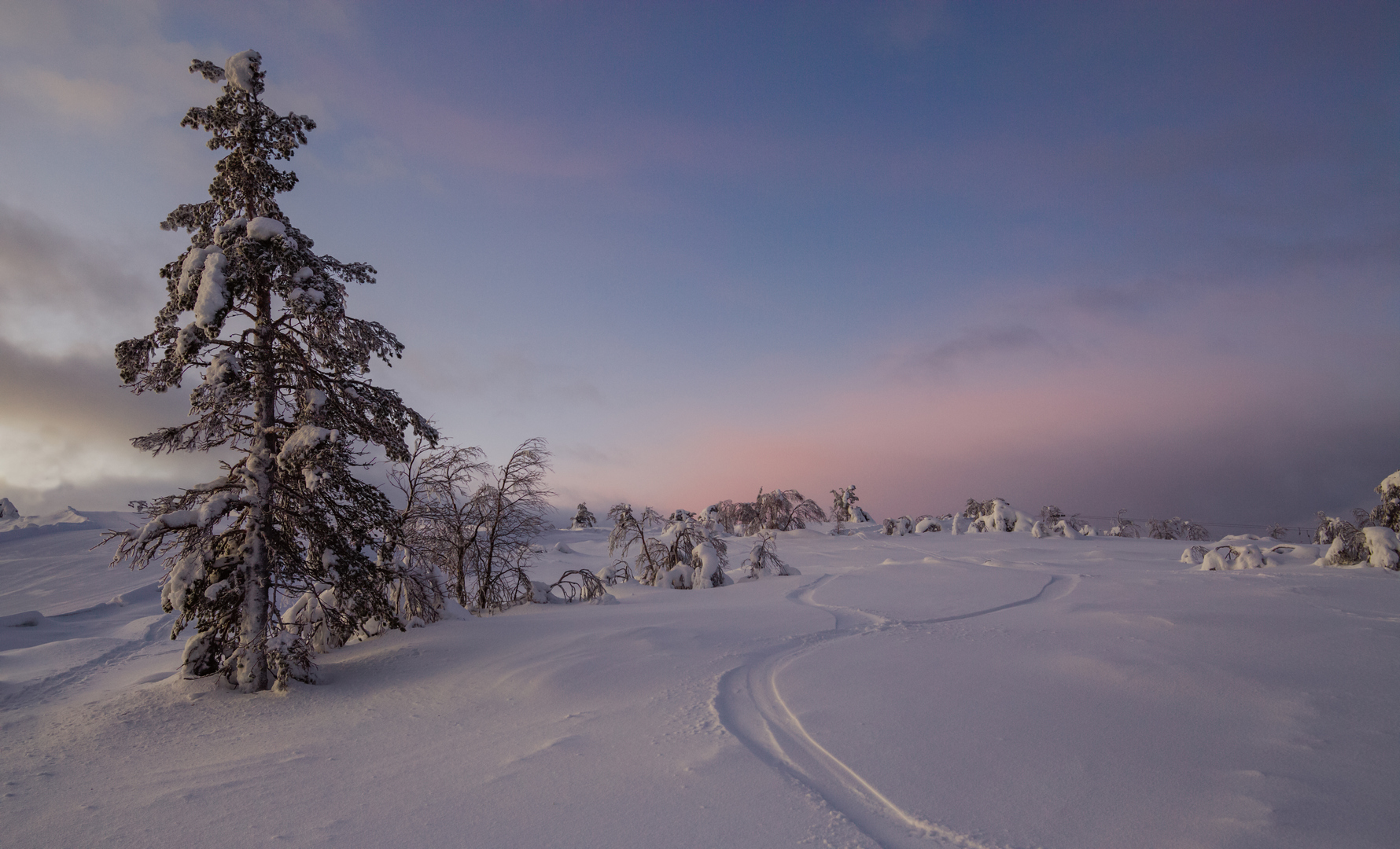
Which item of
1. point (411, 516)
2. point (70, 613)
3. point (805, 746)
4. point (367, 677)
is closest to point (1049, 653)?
point (805, 746)

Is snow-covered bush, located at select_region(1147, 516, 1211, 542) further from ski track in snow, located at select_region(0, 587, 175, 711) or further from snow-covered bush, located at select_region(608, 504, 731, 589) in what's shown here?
ski track in snow, located at select_region(0, 587, 175, 711)

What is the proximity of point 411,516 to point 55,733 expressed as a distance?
7217 mm

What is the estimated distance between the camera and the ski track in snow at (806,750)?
138 inches

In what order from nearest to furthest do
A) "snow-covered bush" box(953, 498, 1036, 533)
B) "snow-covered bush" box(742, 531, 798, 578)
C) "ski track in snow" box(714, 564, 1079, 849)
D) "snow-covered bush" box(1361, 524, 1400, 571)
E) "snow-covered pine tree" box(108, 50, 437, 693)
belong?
"ski track in snow" box(714, 564, 1079, 849)
"snow-covered pine tree" box(108, 50, 437, 693)
"snow-covered bush" box(1361, 524, 1400, 571)
"snow-covered bush" box(742, 531, 798, 578)
"snow-covered bush" box(953, 498, 1036, 533)

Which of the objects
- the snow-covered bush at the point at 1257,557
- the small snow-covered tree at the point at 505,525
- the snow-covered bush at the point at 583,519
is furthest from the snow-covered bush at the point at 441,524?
the snow-covered bush at the point at 583,519

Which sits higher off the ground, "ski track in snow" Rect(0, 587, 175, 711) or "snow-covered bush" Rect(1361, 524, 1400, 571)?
"snow-covered bush" Rect(1361, 524, 1400, 571)

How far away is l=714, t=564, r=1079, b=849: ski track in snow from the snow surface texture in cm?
3

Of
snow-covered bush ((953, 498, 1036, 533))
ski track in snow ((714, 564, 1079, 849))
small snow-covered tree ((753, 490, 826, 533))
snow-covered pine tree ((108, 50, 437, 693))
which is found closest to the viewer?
ski track in snow ((714, 564, 1079, 849))

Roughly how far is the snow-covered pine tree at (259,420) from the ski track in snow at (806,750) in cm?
516

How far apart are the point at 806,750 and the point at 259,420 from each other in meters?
7.86

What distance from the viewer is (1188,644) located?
659 cm

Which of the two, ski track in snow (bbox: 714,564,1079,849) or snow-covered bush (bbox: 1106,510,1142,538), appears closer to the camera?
ski track in snow (bbox: 714,564,1079,849)

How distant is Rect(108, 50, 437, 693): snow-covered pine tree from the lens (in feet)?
23.7

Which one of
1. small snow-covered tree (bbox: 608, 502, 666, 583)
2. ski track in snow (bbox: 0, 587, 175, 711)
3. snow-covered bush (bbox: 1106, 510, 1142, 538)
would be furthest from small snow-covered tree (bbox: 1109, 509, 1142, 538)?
ski track in snow (bbox: 0, 587, 175, 711)
